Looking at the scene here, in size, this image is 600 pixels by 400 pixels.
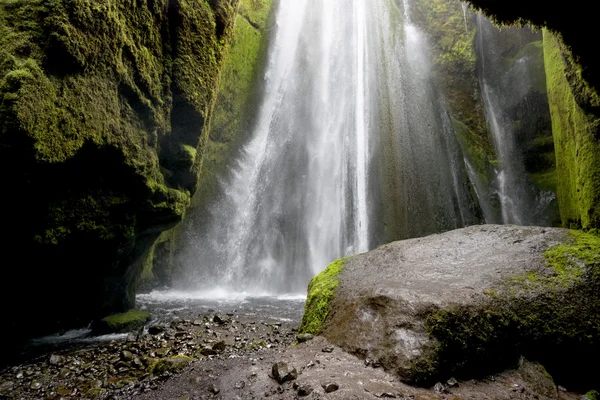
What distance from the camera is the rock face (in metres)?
3.05

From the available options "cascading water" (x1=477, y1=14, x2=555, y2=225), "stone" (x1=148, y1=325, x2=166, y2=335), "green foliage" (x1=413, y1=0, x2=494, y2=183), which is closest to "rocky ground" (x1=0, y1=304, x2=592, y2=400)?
"stone" (x1=148, y1=325, x2=166, y2=335)

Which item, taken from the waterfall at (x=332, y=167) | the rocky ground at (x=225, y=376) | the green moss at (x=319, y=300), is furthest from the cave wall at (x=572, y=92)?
the waterfall at (x=332, y=167)

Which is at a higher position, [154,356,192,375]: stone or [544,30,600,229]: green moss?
[544,30,600,229]: green moss

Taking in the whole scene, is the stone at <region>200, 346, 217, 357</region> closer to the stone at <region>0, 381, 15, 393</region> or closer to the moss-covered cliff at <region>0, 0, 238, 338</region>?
the stone at <region>0, 381, 15, 393</region>

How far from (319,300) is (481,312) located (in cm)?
205

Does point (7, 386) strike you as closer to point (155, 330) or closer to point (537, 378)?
point (155, 330)

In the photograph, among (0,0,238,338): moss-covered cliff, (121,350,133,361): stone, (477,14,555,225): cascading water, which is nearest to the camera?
(0,0,238,338): moss-covered cliff

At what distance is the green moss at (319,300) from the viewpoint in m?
4.33

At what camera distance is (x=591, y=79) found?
416 centimetres

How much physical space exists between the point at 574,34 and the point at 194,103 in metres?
6.77

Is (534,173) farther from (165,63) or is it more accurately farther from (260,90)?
(165,63)

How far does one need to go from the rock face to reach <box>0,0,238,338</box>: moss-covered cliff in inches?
170

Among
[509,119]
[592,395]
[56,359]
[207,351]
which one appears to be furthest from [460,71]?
[56,359]

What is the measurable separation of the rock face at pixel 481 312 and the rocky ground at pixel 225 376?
180 millimetres
